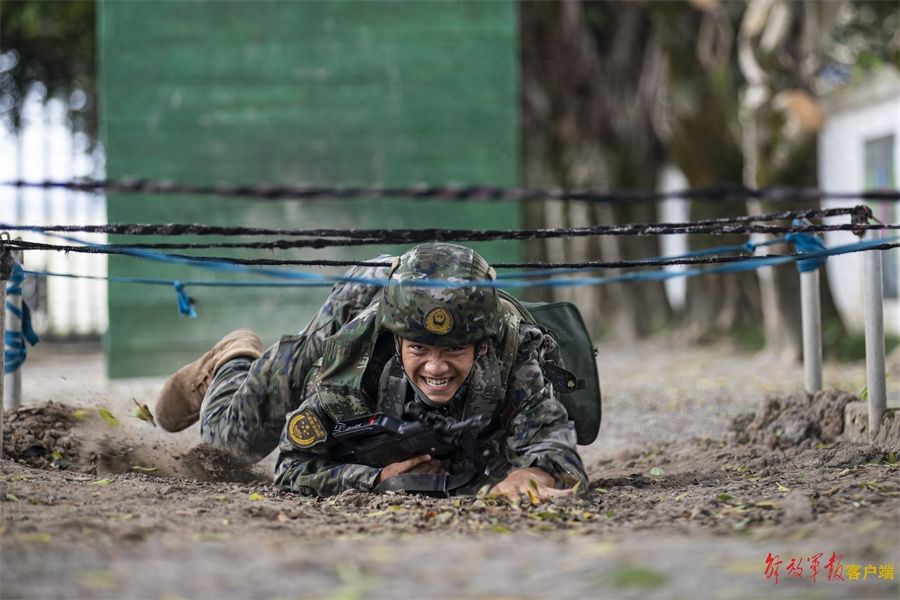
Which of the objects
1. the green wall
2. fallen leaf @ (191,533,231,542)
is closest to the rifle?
fallen leaf @ (191,533,231,542)

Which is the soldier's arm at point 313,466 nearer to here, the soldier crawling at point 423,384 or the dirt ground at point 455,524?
the soldier crawling at point 423,384

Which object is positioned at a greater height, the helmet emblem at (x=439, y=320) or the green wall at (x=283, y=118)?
the green wall at (x=283, y=118)

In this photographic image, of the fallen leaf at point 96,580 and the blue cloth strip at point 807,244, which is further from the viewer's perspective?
the blue cloth strip at point 807,244

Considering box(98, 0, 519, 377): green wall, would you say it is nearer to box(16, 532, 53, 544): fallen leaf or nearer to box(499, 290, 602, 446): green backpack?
box(499, 290, 602, 446): green backpack

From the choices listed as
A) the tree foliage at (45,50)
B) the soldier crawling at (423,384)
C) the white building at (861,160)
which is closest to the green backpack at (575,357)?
the soldier crawling at (423,384)

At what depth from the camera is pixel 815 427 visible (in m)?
5.39

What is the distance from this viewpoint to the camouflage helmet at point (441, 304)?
4.11 meters

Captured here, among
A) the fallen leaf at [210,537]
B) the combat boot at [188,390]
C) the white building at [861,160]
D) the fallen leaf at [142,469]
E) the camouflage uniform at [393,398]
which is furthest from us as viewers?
the white building at [861,160]

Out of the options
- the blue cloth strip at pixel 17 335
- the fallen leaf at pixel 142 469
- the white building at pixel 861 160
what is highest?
the white building at pixel 861 160

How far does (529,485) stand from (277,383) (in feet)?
4.39

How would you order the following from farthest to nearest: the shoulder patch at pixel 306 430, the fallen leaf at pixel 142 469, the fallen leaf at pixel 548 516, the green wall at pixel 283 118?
1. the green wall at pixel 283 118
2. the fallen leaf at pixel 142 469
3. the shoulder patch at pixel 306 430
4. the fallen leaf at pixel 548 516

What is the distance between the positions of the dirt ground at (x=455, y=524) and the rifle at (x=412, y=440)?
10.0 inches

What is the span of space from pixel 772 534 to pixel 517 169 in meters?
7.54

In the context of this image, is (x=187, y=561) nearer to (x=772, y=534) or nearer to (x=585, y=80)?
(x=772, y=534)
